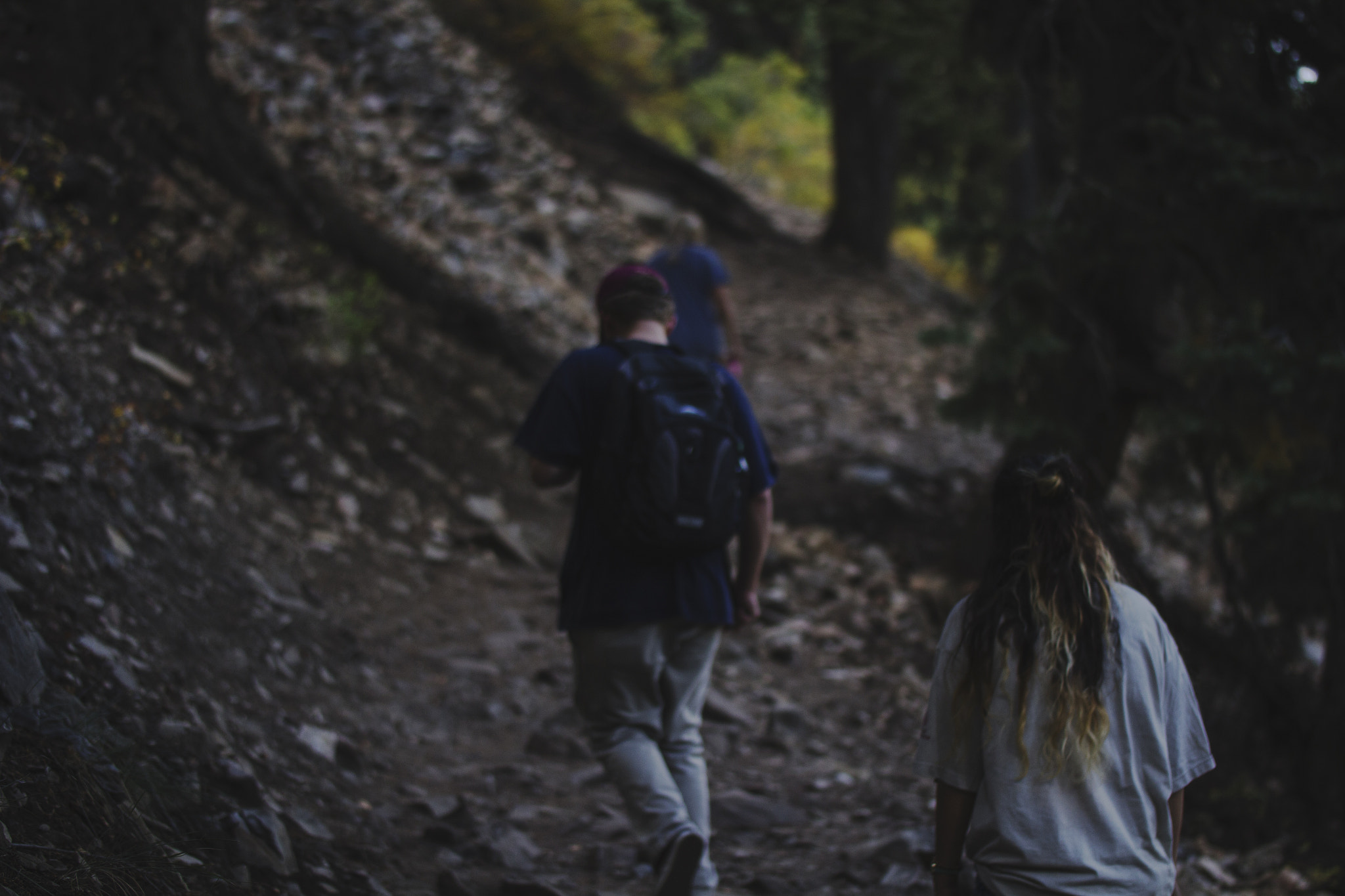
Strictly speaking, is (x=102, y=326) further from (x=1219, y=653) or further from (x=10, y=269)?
(x=1219, y=653)

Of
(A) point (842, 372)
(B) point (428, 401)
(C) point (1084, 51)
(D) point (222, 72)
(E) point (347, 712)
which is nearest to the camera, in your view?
(E) point (347, 712)

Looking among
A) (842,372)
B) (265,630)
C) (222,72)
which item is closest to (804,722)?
(265,630)

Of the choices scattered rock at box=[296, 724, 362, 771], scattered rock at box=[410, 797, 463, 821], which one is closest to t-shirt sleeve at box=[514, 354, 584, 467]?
scattered rock at box=[410, 797, 463, 821]

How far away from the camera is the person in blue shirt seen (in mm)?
7215

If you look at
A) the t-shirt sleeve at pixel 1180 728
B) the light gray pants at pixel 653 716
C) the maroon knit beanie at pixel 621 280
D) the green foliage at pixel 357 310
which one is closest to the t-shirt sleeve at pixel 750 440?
the maroon knit beanie at pixel 621 280

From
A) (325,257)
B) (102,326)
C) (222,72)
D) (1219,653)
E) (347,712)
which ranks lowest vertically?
(347,712)

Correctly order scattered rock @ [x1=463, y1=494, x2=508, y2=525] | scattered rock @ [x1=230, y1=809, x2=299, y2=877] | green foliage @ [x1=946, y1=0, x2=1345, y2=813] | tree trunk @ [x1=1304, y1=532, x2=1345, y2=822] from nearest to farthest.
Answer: scattered rock @ [x1=230, y1=809, x2=299, y2=877] < green foliage @ [x1=946, y1=0, x2=1345, y2=813] < tree trunk @ [x1=1304, y1=532, x2=1345, y2=822] < scattered rock @ [x1=463, y1=494, x2=508, y2=525]

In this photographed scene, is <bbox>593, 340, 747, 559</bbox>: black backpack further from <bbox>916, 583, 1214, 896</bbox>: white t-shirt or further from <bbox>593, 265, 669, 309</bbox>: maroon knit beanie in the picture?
<bbox>916, 583, 1214, 896</bbox>: white t-shirt

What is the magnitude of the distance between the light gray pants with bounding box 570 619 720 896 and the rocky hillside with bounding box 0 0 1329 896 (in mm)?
606

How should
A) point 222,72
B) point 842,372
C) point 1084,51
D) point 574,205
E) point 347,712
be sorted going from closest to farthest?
point 347,712
point 1084,51
point 222,72
point 842,372
point 574,205

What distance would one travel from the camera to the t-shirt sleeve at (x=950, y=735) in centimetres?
229

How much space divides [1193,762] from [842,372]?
9.36 meters

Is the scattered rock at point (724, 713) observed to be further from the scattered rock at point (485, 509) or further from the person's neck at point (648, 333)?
the person's neck at point (648, 333)

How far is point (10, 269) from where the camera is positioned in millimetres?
5164
